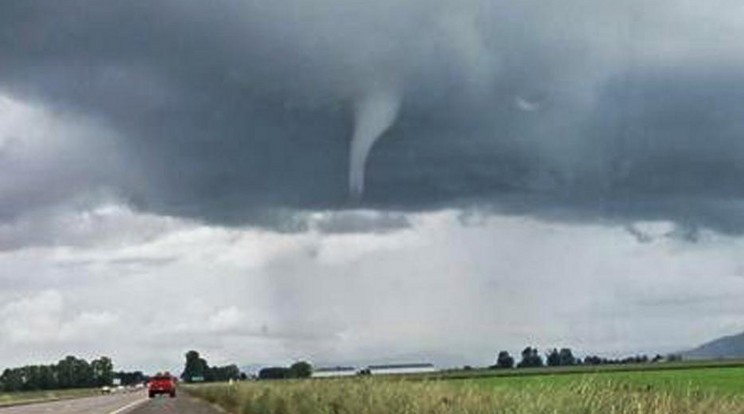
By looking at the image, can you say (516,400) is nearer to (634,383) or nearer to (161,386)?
(634,383)

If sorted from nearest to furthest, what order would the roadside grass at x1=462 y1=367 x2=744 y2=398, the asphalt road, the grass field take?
the grass field → the roadside grass at x1=462 y1=367 x2=744 y2=398 → the asphalt road

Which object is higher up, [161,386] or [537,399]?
[161,386]

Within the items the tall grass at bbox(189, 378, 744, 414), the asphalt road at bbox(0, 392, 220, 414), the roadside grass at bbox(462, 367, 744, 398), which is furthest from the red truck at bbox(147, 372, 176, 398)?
the tall grass at bbox(189, 378, 744, 414)

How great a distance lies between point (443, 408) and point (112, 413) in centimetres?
4268

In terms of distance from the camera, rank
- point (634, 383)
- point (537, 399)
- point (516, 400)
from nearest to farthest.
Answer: point (537, 399), point (516, 400), point (634, 383)

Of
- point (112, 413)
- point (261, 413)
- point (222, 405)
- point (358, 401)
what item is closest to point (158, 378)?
point (222, 405)

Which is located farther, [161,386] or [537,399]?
[161,386]

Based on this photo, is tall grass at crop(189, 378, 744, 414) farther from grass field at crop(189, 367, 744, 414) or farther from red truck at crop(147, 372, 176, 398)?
red truck at crop(147, 372, 176, 398)

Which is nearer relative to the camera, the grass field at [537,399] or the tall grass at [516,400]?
the tall grass at [516,400]

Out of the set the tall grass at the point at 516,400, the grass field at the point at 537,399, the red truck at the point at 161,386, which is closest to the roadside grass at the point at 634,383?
the grass field at the point at 537,399

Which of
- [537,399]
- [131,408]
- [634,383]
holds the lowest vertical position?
[537,399]

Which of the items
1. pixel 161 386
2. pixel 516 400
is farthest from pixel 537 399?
pixel 161 386

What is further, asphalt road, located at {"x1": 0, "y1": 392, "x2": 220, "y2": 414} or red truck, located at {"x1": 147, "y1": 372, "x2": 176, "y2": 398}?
red truck, located at {"x1": 147, "y1": 372, "x2": 176, "y2": 398}

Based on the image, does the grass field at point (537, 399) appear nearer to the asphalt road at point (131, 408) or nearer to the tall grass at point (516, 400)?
the tall grass at point (516, 400)
